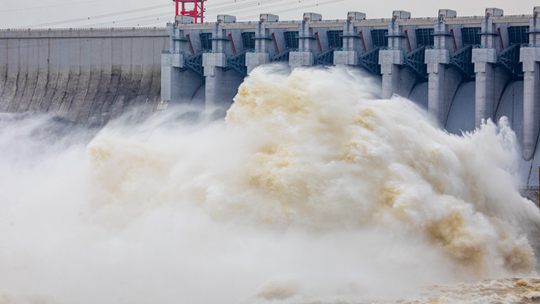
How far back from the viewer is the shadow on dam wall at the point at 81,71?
88625mm

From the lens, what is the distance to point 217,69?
3221 inches

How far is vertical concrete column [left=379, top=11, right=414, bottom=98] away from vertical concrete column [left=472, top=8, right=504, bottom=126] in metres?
4.98

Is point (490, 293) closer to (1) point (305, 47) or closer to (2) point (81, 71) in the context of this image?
(1) point (305, 47)

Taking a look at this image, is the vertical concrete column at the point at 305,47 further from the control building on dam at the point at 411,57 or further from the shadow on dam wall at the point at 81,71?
the shadow on dam wall at the point at 81,71

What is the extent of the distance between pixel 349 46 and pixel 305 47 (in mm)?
3210

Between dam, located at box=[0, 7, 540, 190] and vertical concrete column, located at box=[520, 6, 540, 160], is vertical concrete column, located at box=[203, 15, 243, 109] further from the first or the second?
vertical concrete column, located at box=[520, 6, 540, 160]

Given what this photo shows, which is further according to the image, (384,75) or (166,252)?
(384,75)

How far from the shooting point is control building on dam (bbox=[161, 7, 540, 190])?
69.7 meters

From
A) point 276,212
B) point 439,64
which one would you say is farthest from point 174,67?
point 276,212

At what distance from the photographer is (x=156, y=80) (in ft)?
290

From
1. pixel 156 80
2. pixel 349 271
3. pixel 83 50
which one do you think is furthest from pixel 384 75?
pixel 349 271

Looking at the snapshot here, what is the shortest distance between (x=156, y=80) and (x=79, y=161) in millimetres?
41408

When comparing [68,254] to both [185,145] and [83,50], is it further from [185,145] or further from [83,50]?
[83,50]

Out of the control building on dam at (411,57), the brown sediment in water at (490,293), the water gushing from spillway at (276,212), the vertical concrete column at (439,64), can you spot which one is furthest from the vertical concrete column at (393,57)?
the brown sediment in water at (490,293)
